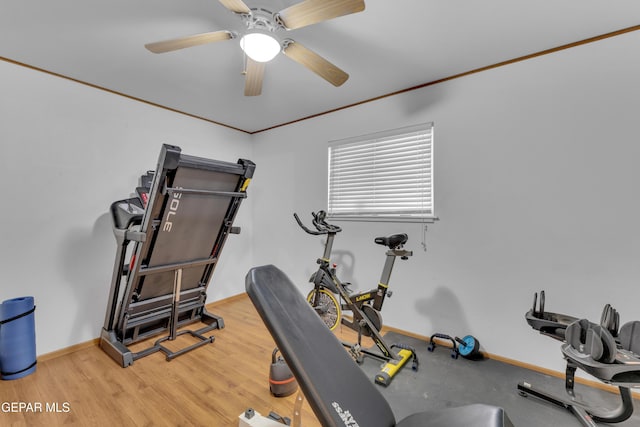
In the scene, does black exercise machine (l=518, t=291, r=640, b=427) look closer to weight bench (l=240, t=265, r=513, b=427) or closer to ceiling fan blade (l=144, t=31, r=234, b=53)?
weight bench (l=240, t=265, r=513, b=427)

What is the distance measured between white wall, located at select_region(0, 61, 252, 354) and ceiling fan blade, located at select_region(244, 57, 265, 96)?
1.75m

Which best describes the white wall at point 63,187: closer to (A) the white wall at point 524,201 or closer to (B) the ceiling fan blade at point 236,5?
(B) the ceiling fan blade at point 236,5

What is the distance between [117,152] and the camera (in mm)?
2920

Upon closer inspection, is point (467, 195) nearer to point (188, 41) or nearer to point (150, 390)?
point (188, 41)

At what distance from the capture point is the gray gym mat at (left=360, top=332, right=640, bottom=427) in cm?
179

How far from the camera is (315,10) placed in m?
1.42

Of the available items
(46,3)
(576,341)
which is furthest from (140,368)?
(576,341)

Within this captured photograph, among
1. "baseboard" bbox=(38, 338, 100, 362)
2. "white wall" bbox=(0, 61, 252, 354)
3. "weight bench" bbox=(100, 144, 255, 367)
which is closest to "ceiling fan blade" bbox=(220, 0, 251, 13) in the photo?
"weight bench" bbox=(100, 144, 255, 367)

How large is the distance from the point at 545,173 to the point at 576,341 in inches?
51.0

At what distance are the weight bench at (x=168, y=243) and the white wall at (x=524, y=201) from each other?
1704 mm

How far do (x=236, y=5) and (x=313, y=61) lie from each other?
1.93 ft

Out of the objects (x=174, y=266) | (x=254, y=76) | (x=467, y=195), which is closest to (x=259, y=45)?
(x=254, y=76)

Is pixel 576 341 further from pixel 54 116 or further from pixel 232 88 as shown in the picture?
pixel 54 116

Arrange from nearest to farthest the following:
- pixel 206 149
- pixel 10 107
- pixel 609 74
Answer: pixel 609 74
pixel 10 107
pixel 206 149
